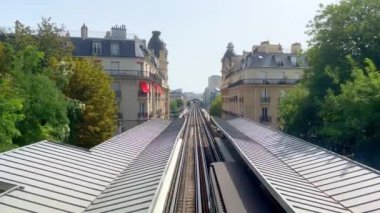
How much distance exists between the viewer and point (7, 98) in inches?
850

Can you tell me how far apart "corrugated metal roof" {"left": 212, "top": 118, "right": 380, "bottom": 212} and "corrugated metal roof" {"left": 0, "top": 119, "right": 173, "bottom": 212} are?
4936 millimetres

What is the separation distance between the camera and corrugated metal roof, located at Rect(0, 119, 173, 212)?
29.7 feet

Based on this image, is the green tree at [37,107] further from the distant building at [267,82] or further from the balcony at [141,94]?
the distant building at [267,82]

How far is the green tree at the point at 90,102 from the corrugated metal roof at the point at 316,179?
14.7 meters

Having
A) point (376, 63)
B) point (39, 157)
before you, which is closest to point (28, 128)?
point (39, 157)

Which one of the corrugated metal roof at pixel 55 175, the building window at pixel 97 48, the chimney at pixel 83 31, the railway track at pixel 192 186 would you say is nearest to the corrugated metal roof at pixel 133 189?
the corrugated metal roof at pixel 55 175

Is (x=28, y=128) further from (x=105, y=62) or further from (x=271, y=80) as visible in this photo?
(x=271, y=80)

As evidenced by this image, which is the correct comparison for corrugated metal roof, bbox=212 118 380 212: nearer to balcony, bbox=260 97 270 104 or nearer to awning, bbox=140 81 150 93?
awning, bbox=140 81 150 93

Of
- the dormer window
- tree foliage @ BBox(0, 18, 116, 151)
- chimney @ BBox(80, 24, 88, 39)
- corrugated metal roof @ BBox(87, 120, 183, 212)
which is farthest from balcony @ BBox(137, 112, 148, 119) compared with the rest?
the dormer window

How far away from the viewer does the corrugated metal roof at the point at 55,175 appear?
357 inches

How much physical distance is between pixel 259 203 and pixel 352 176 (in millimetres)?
2890

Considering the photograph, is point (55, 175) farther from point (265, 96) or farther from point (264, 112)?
point (264, 112)

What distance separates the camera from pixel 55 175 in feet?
36.3

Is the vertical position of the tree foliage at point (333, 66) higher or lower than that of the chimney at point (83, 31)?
lower
